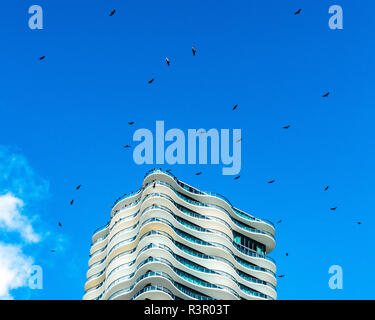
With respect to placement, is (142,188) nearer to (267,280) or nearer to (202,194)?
(202,194)

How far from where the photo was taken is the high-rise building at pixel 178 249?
10481 centimetres

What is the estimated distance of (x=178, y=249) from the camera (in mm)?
109688

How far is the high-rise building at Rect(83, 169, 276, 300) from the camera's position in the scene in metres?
105
